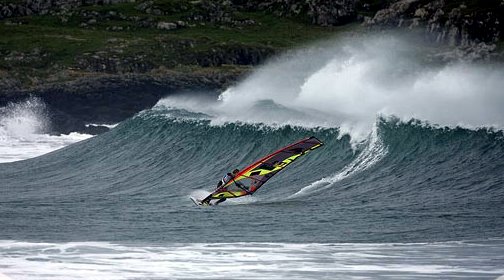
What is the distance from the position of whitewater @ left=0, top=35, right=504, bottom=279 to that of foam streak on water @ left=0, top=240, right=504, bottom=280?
0.11ft

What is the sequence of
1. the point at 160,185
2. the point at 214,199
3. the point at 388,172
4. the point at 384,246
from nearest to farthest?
1. the point at 384,246
2. the point at 214,199
3. the point at 388,172
4. the point at 160,185

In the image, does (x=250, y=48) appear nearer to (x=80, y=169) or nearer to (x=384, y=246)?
(x=80, y=169)

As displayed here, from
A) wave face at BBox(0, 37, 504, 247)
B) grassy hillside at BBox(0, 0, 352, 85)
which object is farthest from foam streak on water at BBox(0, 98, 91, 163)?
grassy hillside at BBox(0, 0, 352, 85)

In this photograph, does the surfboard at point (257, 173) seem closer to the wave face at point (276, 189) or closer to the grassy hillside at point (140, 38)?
the wave face at point (276, 189)

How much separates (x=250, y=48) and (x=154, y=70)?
9.40 m

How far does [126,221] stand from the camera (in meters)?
22.6

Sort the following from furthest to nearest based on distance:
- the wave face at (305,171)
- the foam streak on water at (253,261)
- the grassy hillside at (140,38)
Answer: the grassy hillside at (140,38) → the wave face at (305,171) → the foam streak on water at (253,261)

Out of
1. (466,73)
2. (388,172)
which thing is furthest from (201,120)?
(388,172)

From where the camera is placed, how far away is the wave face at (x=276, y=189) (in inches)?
810

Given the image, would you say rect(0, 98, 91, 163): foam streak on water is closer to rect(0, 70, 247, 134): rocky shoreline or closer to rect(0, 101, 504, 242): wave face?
rect(0, 70, 247, 134): rocky shoreline

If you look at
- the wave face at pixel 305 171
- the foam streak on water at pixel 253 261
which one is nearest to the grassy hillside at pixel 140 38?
the wave face at pixel 305 171

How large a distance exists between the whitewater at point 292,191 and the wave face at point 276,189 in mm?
58

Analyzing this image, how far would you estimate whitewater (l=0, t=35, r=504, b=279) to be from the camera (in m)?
17.5

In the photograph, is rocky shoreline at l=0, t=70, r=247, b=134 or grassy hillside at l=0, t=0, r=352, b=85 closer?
rocky shoreline at l=0, t=70, r=247, b=134
